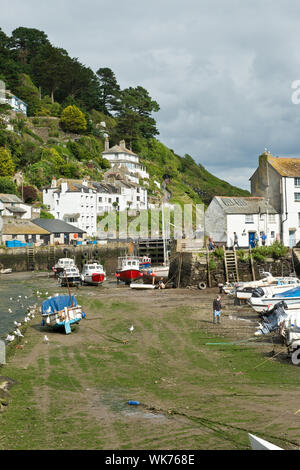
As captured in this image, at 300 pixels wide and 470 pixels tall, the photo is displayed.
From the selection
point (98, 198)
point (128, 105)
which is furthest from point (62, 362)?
point (128, 105)

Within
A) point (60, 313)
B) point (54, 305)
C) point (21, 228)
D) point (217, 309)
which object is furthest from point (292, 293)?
point (21, 228)

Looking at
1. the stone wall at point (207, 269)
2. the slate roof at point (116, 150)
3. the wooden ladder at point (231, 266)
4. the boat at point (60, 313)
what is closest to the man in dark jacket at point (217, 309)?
the boat at point (60, 313)

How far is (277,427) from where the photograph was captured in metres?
10.7

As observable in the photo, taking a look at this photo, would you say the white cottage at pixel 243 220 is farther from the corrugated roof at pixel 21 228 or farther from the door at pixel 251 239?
the corrugated roof at pixel 21 228

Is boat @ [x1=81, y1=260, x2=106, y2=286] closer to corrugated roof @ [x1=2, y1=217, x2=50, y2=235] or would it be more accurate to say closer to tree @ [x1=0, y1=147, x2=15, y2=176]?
corrugated roof @ [x1=2, y1=217, x2=50, y2=235]

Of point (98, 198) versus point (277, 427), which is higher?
point (98, 198)

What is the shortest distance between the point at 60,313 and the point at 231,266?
2203 cm

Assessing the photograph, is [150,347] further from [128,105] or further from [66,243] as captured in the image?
[128,105]

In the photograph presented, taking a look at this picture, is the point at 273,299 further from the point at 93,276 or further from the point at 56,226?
the point at 56,226

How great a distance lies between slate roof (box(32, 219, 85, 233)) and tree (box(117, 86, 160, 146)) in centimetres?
5015

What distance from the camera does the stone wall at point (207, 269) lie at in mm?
41844

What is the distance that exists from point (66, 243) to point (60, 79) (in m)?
66.3

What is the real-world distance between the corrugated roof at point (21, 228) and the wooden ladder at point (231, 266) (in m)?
40.2

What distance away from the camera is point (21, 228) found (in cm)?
7525
